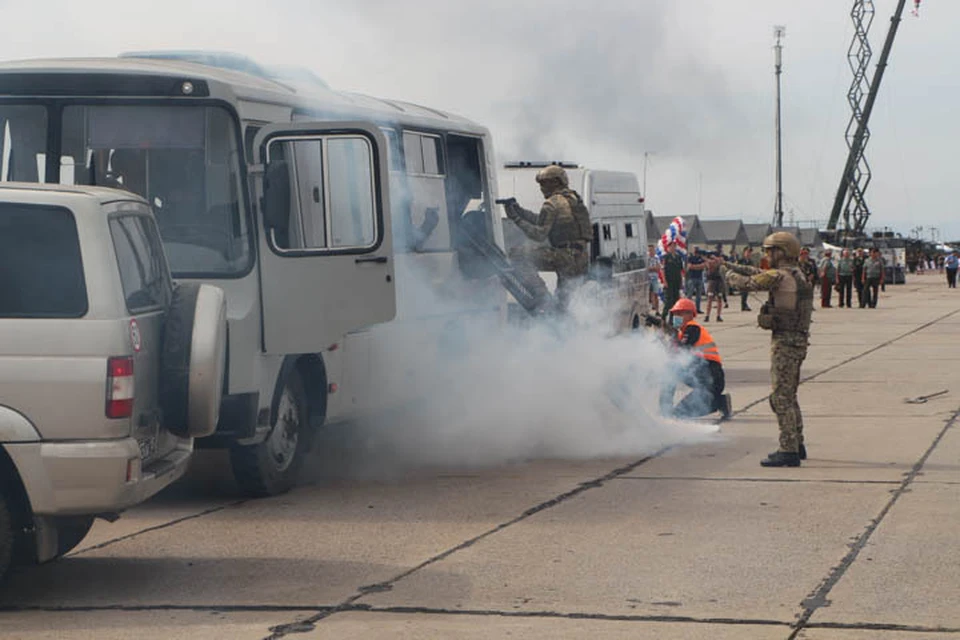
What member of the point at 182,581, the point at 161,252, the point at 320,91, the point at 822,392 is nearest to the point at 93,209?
the point at 161,252

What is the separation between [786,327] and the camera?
39.7 feet

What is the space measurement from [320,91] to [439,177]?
177 cm

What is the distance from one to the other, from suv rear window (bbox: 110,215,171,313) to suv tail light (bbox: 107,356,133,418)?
33 cm

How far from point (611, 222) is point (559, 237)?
8.99 meters

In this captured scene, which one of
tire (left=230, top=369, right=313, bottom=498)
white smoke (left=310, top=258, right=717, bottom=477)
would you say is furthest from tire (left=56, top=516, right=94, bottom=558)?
white smoke (left=310, top=258, right=717, bottom=477)

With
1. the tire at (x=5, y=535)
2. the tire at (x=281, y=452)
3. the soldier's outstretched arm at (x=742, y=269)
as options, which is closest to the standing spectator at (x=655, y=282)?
Result: the soldier's outstretched arm at (x=742, y=269)

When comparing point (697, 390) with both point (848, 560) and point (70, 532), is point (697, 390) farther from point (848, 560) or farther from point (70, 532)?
point (70, 532)

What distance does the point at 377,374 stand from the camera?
40.4 ft

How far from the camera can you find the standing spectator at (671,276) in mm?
31188

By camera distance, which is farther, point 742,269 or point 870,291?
point 870,291

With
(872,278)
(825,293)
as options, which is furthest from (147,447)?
(825,293)

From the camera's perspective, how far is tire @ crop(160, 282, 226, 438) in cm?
802

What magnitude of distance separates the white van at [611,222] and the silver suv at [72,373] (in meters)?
11.5

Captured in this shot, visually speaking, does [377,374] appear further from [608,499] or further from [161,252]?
[161,252]
